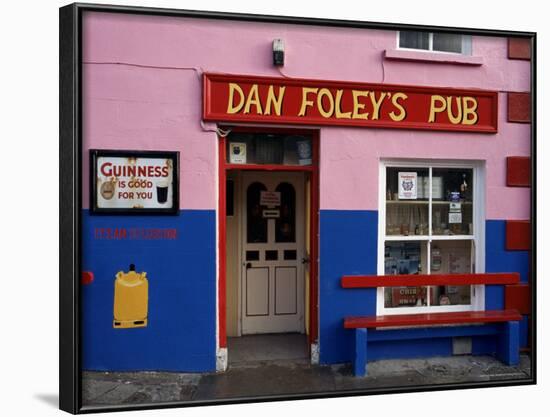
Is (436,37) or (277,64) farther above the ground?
(436,37)

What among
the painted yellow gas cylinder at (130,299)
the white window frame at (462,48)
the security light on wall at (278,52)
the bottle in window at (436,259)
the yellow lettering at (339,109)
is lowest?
the painted yellow gas cylinder at (130,299)

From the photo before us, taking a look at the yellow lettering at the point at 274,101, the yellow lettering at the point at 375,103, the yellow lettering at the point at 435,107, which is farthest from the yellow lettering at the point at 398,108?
the yellow lettering at the point at 274,101

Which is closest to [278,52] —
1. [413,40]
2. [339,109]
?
[339,109]

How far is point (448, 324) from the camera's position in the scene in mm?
4551

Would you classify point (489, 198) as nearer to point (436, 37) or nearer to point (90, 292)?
point (436, 37)

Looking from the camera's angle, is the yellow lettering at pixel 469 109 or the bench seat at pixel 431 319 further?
the yellow lettering at pixel 469 109

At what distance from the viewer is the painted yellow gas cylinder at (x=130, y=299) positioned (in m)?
4.02

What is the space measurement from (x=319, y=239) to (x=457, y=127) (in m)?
1.85

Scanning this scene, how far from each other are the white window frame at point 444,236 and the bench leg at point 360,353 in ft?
1.19

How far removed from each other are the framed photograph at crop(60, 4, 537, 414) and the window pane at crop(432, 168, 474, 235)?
19 mm

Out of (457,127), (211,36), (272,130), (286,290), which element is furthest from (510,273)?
(211,36)

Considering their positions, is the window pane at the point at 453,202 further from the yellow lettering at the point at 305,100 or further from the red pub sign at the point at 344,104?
the yellow lettering at the point at 305,100

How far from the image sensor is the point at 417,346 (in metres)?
4.60

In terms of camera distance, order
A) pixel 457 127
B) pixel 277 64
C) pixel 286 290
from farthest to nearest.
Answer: pixel 286 290 < pixel 457 127 < pixel 277 64
